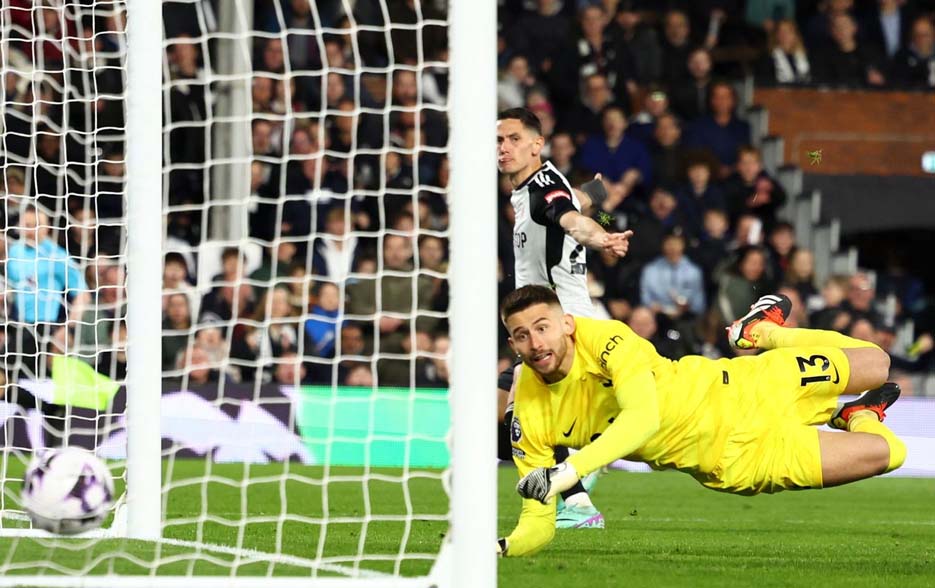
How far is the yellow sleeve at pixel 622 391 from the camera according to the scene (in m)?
5.64

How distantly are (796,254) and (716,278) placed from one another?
816 mm

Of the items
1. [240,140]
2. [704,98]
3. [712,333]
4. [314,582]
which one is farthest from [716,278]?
[314,582]

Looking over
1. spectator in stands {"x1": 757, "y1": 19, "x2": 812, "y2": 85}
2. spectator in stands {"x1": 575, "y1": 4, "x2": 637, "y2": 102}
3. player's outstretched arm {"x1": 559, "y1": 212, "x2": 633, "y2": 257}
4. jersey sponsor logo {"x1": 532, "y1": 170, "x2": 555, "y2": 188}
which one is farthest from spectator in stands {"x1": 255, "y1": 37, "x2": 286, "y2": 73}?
player's outstretched arm {"x1": 559, "y1": 212, "x2": 633, "y2": 257}

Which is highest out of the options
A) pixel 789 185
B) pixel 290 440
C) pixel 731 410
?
pixel 789 185

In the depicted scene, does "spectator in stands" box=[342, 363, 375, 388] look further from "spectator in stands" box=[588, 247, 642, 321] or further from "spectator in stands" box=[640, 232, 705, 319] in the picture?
"spectator in stands" box=[640, 232, 705, 319]

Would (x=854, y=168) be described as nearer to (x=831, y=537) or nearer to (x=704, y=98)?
(x=704, y=98)

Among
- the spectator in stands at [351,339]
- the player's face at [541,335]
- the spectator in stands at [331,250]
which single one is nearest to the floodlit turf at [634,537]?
the player's face at [541,335]

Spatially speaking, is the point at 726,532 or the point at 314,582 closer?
the point at 314,582

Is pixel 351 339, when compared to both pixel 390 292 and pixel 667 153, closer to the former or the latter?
pixel 390 292

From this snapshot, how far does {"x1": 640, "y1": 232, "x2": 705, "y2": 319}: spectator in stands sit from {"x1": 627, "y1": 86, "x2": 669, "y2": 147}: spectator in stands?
1.44 metres

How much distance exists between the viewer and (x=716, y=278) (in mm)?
14305

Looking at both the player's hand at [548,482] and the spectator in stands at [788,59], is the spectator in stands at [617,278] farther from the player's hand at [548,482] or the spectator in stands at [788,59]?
the player's hand at [548,482]

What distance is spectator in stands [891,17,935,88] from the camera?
1664cm

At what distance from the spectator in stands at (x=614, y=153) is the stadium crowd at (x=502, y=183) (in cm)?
2
